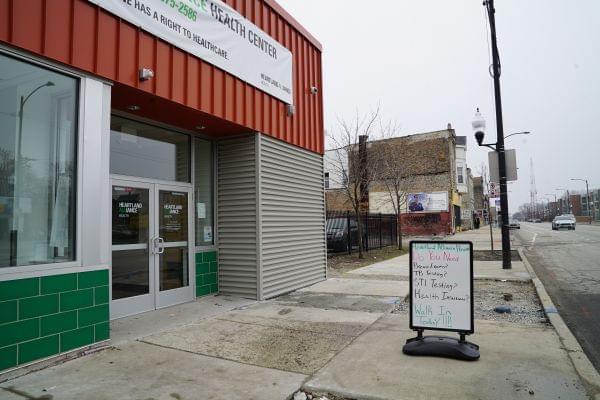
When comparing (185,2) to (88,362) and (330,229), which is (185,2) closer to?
(88,362)

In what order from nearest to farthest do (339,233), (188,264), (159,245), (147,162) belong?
(159,245) < (147,162) < (188,264) < (339,233)

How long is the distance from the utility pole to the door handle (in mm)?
9681

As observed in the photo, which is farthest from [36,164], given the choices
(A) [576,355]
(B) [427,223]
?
(B) [427,223]

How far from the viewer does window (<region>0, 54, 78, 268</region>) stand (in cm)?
458

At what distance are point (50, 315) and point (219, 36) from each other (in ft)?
17.4

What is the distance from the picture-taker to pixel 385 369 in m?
4.51

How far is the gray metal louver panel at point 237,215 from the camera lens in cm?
836

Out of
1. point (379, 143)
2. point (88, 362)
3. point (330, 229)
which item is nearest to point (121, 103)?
point (88, 362)

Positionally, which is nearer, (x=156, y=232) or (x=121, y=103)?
(x=121, y=103)

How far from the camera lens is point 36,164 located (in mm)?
4852

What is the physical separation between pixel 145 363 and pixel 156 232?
299 centimetres

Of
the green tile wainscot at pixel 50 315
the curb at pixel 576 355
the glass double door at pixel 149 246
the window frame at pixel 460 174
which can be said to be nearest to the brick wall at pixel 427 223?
the window frame at pixel 460 174

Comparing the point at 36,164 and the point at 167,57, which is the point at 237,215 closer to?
the point at 167,57

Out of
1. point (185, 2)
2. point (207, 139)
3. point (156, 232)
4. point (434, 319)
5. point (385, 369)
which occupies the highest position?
point (185, 2)
